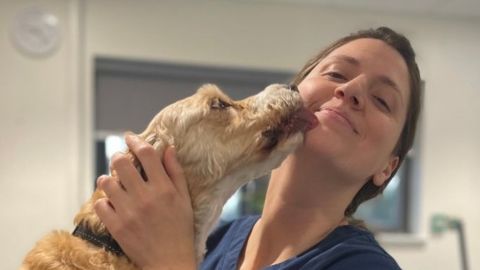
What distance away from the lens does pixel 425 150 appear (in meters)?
3.61

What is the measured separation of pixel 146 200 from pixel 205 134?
0.29 m

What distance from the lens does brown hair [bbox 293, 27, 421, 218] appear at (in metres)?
1.30

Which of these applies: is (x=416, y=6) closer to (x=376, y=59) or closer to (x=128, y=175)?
(x=376, y=59)

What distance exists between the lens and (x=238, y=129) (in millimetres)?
1215

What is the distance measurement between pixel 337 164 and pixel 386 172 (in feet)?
0.63

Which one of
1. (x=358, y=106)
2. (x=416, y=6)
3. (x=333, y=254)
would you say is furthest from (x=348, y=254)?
(x=416, y=6)

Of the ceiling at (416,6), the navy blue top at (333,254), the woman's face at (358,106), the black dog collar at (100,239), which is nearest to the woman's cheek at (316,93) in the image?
the woman's face at (358,106)

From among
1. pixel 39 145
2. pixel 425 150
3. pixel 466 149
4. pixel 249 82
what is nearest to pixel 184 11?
pixel 249 82

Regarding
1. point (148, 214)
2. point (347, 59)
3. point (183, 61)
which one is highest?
point (347, 59)

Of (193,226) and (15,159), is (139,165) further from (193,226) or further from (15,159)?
(15,159)

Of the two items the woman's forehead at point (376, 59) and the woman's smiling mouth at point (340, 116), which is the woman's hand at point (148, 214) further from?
the woman's forehead at point (376, 59)

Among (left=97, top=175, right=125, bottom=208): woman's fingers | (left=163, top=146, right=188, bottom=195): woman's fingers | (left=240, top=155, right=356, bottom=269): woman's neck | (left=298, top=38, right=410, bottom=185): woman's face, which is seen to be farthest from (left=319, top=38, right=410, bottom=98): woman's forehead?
(left=97, top=175, right=125, bottom=208): woman's fingers

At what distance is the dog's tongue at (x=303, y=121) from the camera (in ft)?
3.92

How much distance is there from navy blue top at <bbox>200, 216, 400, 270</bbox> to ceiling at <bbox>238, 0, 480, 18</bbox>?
7.86ft
